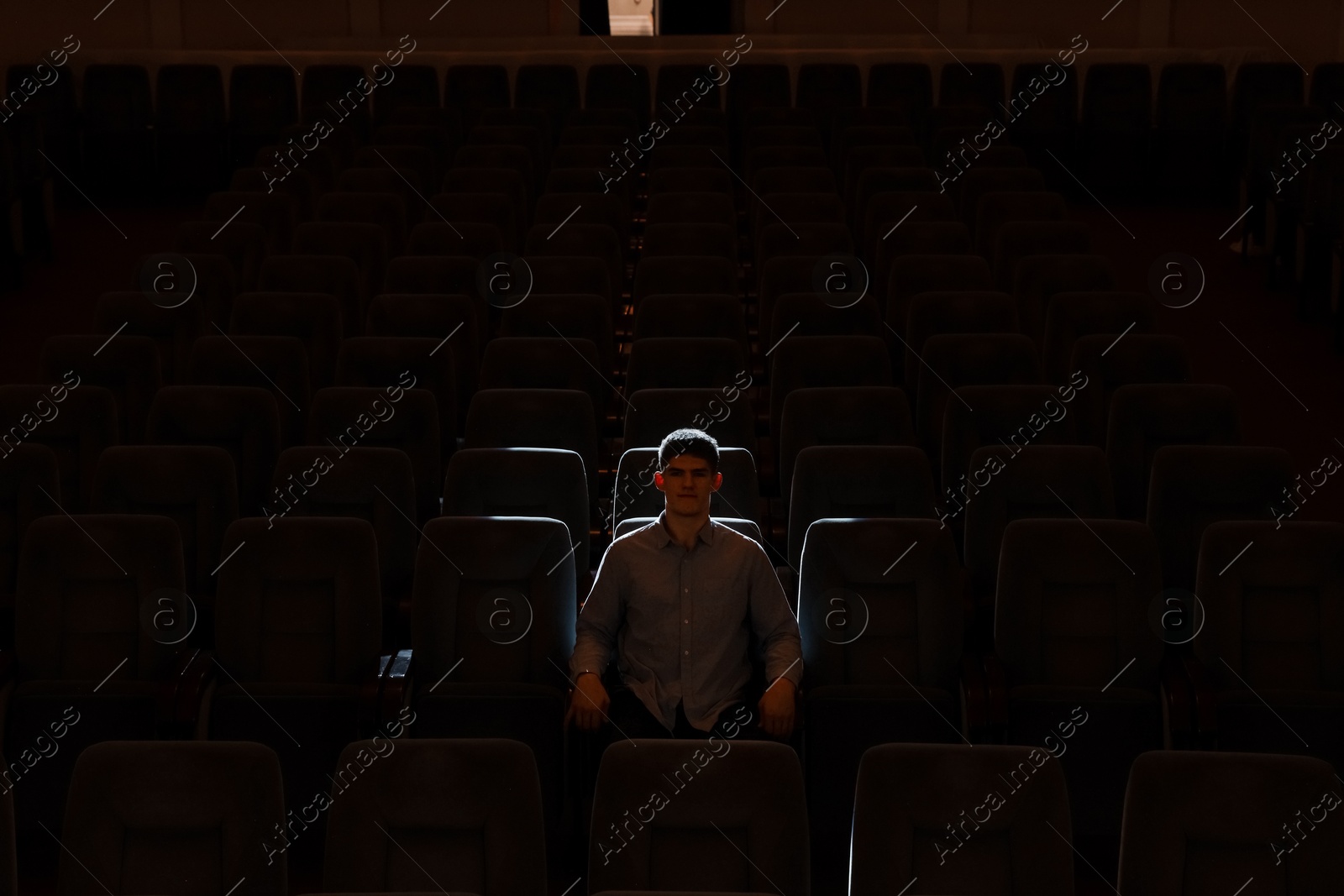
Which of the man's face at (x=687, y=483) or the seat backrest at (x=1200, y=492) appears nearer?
the man's face at (x=687, y=483)

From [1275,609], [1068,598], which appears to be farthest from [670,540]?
[1275,609]

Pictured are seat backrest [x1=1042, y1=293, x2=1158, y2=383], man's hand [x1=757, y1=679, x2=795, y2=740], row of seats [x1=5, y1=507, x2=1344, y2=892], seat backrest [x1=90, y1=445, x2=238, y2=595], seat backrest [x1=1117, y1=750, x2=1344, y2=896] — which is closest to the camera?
seat backrest [x1=1117, y1=750, x2=1344, y2=896]

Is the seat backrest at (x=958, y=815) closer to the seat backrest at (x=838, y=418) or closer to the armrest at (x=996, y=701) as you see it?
the armrest at (x=996, y=701)

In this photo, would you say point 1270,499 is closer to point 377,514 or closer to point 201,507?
point 377,514

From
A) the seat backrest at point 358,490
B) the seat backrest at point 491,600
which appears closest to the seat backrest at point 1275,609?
the seat backrest at point 491,600

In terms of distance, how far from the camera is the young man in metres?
2.81

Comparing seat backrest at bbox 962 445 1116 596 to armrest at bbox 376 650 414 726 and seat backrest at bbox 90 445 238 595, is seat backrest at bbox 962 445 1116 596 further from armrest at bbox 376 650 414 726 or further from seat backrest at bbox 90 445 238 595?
seat backrest at bbox 90 445 238 595

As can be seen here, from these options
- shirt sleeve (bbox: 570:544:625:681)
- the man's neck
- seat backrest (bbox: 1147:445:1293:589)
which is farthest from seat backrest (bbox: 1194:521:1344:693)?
shirt sleeve (bbox: 570:544:625:681)

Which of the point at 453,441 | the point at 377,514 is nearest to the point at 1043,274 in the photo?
the point at 453,441

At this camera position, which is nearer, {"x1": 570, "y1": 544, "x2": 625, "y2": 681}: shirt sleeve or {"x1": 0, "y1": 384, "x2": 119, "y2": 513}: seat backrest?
{"x1": 570, "y1": 544, "x2": 625, "y2": 681}: shirt sleeve

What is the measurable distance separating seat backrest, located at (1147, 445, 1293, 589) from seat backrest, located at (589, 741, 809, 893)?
1.53 m

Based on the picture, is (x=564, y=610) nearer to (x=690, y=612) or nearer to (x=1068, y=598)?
(x=690, y=612)

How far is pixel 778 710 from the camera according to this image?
2707 mm

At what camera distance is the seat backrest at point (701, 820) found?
2.21m
